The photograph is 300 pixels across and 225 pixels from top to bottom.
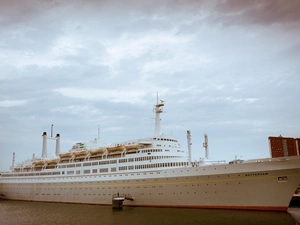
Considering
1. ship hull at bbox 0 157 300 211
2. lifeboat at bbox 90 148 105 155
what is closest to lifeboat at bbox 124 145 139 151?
ship hull at bbox 0 157 300 211

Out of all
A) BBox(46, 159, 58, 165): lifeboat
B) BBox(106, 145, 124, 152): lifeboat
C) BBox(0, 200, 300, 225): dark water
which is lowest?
BBox(0, 200, 300, 225): dark water

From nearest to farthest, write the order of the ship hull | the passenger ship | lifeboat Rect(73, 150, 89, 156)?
the ship hull
the passenger ship
lifeboat Rect(73, 150, 89, 156)

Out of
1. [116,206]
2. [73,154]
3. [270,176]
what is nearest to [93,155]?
[73,154]

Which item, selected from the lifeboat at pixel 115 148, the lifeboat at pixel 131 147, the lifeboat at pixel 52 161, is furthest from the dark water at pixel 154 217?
the lifeboat at pixel 52 161

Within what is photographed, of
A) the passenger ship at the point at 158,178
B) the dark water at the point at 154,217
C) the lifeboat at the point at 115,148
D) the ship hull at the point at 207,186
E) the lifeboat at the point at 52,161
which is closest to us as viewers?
the dark water at the point at 154,217

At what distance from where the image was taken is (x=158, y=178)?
32312 mm

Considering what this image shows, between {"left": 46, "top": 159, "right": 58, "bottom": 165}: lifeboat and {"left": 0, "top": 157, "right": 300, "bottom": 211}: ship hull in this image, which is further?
{"left": 46, "top": 159, "right": 58, "bottom": 165}: lifeboat

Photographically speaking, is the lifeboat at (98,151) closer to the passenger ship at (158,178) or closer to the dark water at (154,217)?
the passenger ship at (158,178)

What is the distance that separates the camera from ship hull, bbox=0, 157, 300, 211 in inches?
1051

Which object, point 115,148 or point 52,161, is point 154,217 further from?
point 52,161

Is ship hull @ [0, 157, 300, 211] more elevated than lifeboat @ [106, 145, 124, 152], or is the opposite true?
lifeboat @ [106, 145, 124, 152]

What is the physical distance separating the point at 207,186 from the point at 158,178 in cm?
602

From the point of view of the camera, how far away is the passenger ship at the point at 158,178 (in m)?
27.1

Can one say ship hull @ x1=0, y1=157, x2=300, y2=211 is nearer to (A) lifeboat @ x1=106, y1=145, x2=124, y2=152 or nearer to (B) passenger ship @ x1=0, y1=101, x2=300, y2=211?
(B) passenger ship @ x1=0, y1=101, x2=300, y2=211
